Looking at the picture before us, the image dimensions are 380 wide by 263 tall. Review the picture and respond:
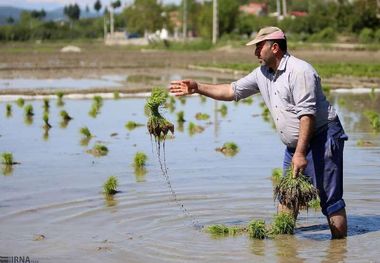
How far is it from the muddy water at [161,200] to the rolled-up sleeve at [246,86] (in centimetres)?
125

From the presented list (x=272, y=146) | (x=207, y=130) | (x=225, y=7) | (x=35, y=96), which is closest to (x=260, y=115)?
(x=207, y=130)

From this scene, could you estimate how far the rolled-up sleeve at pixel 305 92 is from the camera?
6.35 metres

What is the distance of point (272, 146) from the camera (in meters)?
12.6

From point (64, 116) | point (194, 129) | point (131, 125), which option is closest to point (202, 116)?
point (131, 125)

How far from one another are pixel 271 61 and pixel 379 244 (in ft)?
5.76

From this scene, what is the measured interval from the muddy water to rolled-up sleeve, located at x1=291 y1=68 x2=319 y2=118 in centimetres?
115

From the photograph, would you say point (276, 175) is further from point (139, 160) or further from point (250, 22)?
point (250, 22)

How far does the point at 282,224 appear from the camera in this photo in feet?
22.8

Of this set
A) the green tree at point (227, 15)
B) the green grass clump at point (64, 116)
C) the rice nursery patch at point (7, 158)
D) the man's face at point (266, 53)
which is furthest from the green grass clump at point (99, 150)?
the green tree at point (227, 15)

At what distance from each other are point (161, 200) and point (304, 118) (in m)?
2.75

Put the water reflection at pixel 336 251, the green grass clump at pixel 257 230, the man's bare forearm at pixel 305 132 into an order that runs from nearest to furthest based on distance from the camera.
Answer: the water reflection at pixel 336 251, the man's bare forearm at pixel 305 132, the green grass clump at pixel 257 230

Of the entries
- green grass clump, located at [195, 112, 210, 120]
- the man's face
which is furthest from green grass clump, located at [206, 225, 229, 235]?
green grass clump, located at [195, 112, 210, 120]

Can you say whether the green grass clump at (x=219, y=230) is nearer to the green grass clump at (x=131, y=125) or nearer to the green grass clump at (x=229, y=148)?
Result: the green grass clump at (x=229, y=148)

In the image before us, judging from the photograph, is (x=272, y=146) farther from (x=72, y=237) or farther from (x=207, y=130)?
(x=72, y=237)
